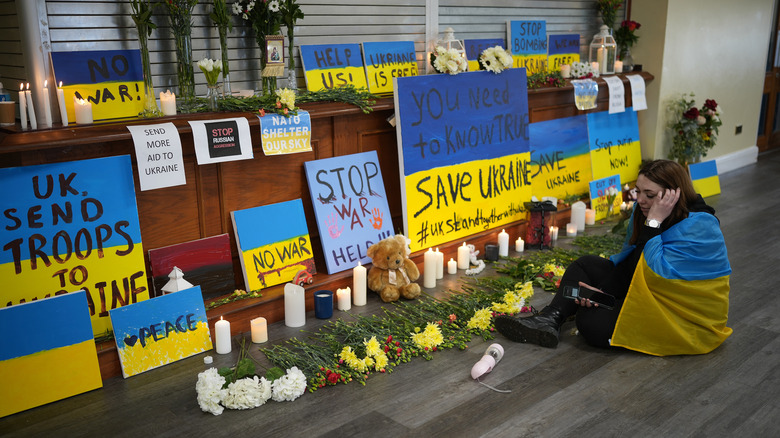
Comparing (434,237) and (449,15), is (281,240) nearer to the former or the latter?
(434,237)

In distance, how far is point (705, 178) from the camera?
6281 mm

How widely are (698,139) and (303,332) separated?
453cm

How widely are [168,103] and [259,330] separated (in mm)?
1164

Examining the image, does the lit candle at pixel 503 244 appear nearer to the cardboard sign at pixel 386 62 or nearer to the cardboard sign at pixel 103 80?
the cardboard sign at pixel 386 62

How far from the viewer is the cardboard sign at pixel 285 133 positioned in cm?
342

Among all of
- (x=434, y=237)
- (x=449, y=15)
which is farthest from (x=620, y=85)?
(x=434, y=237)

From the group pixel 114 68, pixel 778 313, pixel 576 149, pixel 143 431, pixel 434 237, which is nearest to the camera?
pixel 143 431

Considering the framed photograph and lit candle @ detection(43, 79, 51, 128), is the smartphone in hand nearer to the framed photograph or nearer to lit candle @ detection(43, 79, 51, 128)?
the framed photograph

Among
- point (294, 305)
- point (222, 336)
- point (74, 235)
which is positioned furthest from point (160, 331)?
point (294, 305)

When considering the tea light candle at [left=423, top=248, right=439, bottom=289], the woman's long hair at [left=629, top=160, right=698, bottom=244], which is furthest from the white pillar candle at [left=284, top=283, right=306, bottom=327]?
the woman's long hair at [left=629, top=160, right=698, bottom=244]

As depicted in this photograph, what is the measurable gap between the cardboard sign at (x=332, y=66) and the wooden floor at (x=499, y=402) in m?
1.52

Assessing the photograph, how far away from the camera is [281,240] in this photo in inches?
144

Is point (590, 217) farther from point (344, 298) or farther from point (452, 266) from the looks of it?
point (344, 298)

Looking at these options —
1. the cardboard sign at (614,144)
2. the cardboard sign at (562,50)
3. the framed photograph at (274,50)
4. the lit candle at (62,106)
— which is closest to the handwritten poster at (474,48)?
the cardboard sign at (562,50)
